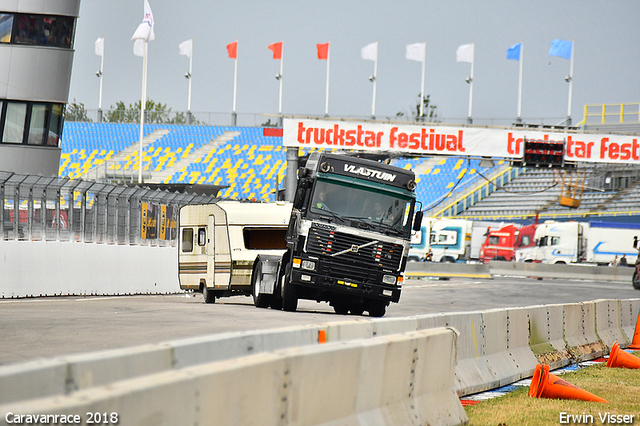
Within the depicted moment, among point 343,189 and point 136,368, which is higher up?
point 343,189

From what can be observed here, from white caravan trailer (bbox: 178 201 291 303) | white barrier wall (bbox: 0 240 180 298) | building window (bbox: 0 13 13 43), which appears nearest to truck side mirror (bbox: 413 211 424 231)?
white caravan trailer (bbox: 178 201 291 303)

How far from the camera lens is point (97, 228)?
77.6ft

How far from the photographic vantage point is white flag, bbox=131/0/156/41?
46.7 metres

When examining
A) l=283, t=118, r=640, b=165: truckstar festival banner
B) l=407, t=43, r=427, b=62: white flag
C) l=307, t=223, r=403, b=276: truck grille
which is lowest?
l=307, t=223, r=403, b=276: truck grille

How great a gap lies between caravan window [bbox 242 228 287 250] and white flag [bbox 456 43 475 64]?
4422 cm

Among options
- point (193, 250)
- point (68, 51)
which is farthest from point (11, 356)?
point (68, 51)

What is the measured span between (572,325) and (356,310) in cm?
716

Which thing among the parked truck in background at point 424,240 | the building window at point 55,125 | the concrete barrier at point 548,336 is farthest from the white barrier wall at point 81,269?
the parked truck in background at point 424,240

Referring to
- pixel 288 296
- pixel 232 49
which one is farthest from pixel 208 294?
pixel 232 49

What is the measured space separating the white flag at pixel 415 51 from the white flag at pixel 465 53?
269 cm

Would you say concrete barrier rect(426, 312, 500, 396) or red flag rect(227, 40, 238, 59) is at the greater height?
red flag rect(227, 40, 238, 59)

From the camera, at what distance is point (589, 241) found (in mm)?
56250

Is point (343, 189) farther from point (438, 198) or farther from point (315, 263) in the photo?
point (438, 198)

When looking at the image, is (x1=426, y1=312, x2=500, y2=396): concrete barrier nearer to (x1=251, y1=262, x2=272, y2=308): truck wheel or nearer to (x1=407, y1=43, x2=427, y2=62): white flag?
(x1=251, y1=262, x2=272, y2=308): truck wheel
